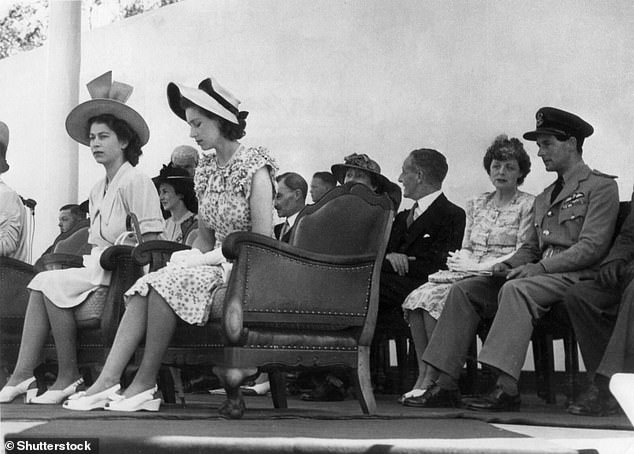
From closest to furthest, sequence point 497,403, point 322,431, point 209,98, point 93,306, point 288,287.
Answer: point 322,431, point 288,287, point 209,98, point 497,403, point 93,306

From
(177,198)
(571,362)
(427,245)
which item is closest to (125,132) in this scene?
(177,198)

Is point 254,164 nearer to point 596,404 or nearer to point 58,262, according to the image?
point 58,262

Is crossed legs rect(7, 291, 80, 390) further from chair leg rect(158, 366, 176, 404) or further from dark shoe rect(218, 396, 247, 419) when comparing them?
dark shoe rect(218, 396, 247, 419)

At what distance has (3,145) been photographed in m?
5.19

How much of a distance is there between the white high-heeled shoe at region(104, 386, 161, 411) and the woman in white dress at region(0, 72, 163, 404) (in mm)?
654

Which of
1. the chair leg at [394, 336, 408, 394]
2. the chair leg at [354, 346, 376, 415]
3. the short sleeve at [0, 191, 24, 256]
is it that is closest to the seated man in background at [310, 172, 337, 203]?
the chair leg at [394, 336, 408, 394]

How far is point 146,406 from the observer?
4.41m

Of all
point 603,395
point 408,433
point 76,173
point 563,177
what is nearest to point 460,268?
point 563,177

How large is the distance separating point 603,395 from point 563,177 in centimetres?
112

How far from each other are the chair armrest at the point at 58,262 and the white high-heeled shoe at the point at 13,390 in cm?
57

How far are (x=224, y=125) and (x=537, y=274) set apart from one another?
1.58 m

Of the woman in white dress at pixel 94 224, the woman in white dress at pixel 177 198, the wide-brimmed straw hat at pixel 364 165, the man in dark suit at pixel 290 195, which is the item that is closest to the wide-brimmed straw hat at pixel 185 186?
the woman in white dress at pixel 177 198

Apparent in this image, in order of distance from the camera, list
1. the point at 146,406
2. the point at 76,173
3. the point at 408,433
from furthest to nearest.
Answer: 1. the point at 76,173
2. the point at 146,406
3. the point at 408,433

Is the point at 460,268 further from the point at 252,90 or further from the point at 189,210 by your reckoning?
the point at 252,90
